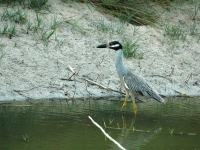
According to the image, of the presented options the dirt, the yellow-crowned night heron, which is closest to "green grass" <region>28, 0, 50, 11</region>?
the dirt

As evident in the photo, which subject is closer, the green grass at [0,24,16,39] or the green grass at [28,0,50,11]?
the green grass at [0,24,16,39]

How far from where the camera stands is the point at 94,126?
7.98 m

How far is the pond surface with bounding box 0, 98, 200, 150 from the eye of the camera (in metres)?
7.03

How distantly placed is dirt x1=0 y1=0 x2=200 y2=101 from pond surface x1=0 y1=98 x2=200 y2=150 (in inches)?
27.0

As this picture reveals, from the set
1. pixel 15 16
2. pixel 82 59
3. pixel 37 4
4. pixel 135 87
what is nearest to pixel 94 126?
pixel 135 87

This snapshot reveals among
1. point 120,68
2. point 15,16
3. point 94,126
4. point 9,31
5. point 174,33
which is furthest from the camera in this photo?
point 174,33

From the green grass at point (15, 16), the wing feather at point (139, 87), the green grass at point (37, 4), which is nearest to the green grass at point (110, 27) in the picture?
the green grass at point (37, 4)

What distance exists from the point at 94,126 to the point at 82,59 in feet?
12.6

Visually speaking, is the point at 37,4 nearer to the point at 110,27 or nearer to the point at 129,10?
the point at 110,27

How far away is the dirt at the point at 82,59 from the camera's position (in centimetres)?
1055

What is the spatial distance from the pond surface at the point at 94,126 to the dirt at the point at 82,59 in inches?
27.0

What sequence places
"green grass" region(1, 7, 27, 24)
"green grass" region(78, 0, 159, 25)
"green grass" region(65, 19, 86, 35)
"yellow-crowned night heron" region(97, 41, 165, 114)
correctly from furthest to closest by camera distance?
"green grass" region(78, 0, 159, 25)
"green grass" region(65, 19, 86, 35)
"green grass" region(1, 7, 27, 24)
"yellow-crowned night heron" region(97, 41, 165, 114)

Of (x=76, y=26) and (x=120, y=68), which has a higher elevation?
(x=76, y=26)

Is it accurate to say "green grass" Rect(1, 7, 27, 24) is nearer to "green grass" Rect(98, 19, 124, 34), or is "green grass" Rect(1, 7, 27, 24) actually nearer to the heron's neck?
"green grass" Rect(98, 19, 124, 34)
